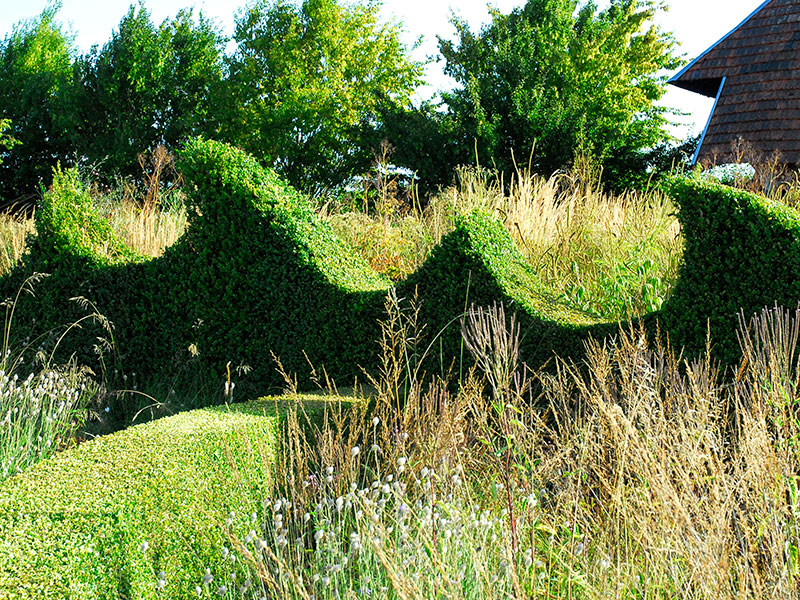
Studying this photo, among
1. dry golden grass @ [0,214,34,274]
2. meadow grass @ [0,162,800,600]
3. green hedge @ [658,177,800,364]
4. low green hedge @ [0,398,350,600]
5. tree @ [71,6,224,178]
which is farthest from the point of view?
tree @ [71,6,224,178]

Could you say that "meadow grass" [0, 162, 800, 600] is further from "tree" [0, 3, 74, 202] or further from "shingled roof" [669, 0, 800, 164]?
"tree" [0, 3, 74, 202]

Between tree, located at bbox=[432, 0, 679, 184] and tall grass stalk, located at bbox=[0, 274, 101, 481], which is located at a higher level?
tree, located at bbox=[432, 0, 679, 184]

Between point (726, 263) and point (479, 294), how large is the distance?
4.78 ft

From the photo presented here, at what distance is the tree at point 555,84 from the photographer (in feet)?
55.8

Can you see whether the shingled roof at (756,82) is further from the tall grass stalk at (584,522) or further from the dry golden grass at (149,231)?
the tall grass stalk at (584,522)

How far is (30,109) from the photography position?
25641 mm

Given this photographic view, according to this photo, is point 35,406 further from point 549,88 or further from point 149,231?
point 549,88

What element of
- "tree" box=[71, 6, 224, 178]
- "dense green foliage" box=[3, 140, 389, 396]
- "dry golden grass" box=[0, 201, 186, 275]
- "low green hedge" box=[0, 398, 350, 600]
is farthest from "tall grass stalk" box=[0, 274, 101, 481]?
"tree" box=[71, 6, 224, 178]

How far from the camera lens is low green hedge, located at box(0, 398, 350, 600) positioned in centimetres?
268

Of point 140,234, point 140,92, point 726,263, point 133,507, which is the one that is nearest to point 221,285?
point 140,234

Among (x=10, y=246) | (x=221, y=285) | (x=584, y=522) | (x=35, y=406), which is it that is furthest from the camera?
→ (x=10, y=246)

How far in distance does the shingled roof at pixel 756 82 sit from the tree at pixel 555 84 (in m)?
2.62

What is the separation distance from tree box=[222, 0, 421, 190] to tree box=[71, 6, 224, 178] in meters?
1.69

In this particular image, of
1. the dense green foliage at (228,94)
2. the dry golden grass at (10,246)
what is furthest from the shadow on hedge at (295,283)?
the dense green foliage at (228,94)
